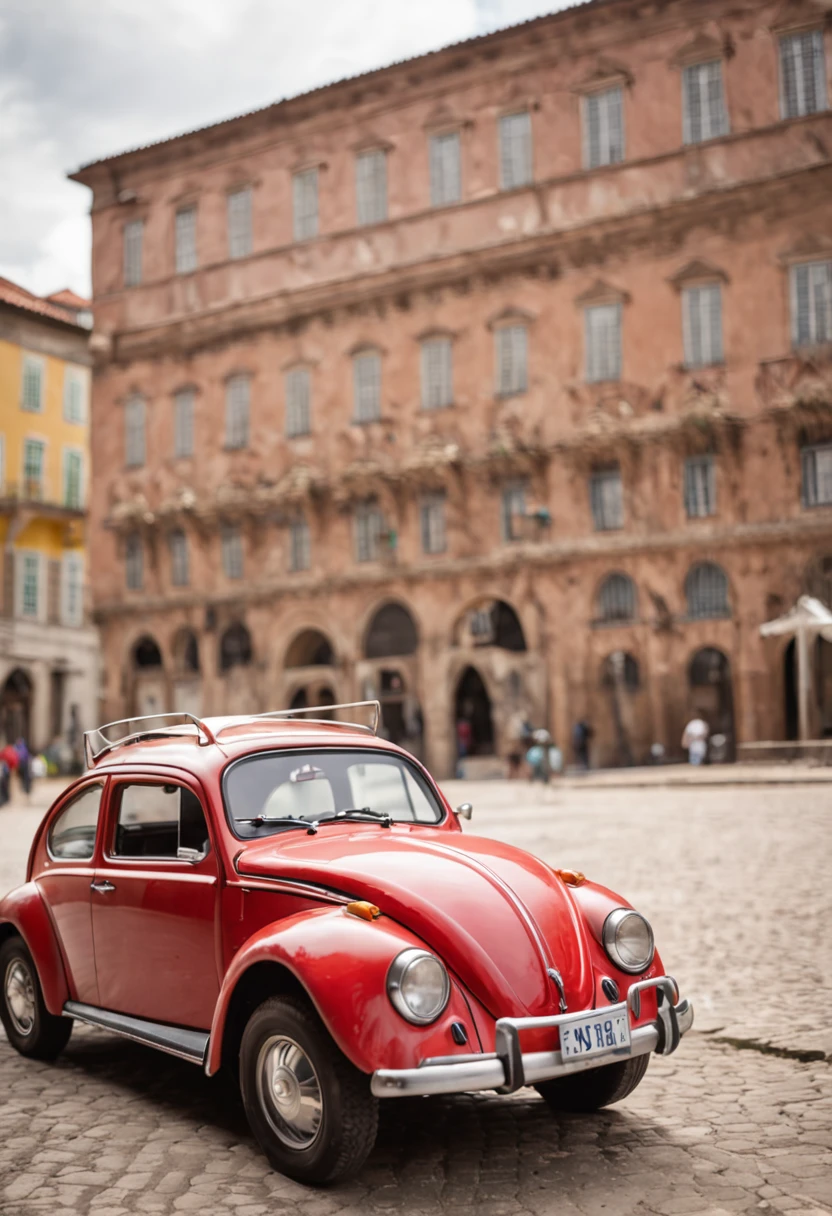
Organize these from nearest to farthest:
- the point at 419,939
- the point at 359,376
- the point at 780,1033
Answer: the point at 419,939 < the point at 780,1033 < the point at 359,376

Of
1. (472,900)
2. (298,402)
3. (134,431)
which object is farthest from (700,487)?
(472,900)

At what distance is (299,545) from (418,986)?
33901mm

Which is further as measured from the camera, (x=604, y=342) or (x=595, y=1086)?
(x=604, y=342)

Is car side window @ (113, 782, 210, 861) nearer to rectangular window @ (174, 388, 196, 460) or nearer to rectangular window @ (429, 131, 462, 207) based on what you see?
rectangular window @ (429, 131, 462, 207)

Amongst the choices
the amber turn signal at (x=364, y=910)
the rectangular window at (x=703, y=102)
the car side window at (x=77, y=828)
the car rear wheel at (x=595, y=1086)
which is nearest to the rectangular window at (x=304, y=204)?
the rectangular window at (x=703, y=102)

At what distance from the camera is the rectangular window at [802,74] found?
103 ft

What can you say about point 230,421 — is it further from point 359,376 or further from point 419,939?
point 419,939

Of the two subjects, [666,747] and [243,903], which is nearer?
[243,903]

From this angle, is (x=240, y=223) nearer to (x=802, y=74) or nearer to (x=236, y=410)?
(x=236, y=410)

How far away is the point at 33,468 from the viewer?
163 feet

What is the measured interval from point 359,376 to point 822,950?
99.2ft

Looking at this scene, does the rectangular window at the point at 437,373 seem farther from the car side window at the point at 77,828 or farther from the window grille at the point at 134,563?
the car side window at the point at 77,828

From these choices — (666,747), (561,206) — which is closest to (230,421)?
(561,206)

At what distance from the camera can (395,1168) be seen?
4.74m
